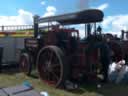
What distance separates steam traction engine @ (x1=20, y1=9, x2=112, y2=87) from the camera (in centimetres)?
992

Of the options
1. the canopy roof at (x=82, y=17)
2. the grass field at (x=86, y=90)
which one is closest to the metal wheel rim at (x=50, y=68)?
the grass field at (x=86, y=90)

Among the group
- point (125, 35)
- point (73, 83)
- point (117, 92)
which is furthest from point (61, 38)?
point (125, 35)

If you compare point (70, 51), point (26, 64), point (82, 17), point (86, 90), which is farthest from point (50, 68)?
point (26, 64)

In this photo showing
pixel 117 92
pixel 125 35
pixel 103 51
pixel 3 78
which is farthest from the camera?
pixel 125 35

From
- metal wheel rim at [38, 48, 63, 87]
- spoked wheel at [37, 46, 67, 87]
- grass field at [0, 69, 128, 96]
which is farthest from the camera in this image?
metal wheel rim at [38, 48, 63, 87]

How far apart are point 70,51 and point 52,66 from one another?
2.53 ft

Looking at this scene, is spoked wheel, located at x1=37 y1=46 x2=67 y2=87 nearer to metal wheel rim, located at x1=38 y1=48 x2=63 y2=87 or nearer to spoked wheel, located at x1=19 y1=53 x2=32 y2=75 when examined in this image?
metal wheel rim, located at x1=38 y1=48 x2=63 y2=87

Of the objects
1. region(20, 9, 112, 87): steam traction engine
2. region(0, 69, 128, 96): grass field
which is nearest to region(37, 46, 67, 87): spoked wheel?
region(20, 9, 112, 87): steam traction engine

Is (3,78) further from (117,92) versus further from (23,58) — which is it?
(117,92)

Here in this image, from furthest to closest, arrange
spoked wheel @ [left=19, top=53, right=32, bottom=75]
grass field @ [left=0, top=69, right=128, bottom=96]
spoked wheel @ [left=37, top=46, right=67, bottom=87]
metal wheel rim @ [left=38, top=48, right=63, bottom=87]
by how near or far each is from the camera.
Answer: spoked wheel @ [left=19, top=53, right=32, bottom=75] → metal wheel rim @ [left=38, top=48, right=63, bottom=87] → spoked wheel @ [left=37, top=46, right=67, bottom=87] → grass field @ [left=0, top=69, right=128, bottom=96]

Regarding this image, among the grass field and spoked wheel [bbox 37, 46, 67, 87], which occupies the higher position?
spoked wheel [bbox 37, 46, 67, 87]

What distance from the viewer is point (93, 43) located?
33.7 ft

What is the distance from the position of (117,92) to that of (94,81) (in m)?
1.19

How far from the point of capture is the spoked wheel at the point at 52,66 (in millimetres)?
9570
